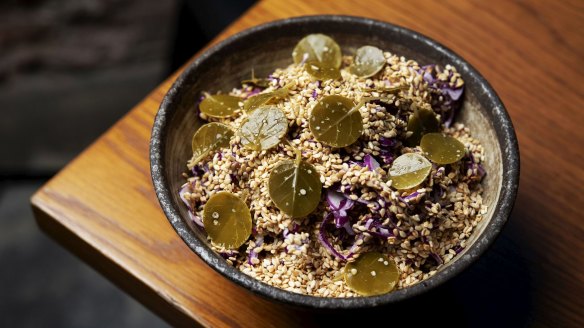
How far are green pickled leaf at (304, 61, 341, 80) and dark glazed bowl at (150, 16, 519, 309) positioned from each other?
0.12m

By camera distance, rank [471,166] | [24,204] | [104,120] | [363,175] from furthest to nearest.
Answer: [104,120], [24,204], [471,166], [363,175]

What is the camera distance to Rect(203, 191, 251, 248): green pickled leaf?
924 millimetres

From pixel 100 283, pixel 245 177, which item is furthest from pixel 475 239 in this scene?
pixel 100 283

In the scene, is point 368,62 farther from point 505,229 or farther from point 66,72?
point 66,72

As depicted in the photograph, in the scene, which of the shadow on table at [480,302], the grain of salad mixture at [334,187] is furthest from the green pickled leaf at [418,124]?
the shadow on table at [480,302]

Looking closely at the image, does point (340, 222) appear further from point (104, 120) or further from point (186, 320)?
point (104, 120)

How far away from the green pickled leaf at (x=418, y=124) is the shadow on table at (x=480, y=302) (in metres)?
0.24

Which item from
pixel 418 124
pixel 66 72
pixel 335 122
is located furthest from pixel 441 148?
pixel 66 72

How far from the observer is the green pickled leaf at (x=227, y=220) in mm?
924

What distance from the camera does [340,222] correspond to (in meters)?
0.88

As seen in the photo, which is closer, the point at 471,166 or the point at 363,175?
the point at 363,175

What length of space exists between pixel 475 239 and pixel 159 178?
43cm

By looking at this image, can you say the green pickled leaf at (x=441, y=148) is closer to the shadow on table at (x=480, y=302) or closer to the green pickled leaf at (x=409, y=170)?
the green pickled leaf at (x=409, y=170)

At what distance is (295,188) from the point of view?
34.6 inches
